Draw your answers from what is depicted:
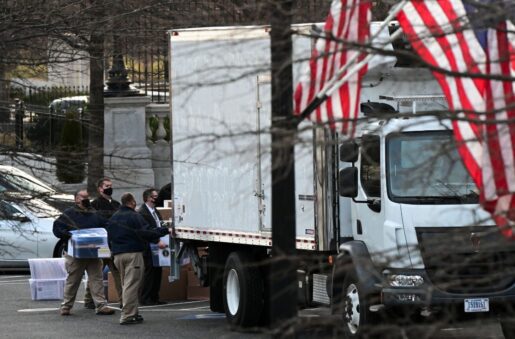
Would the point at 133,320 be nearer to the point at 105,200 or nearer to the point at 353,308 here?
the point at 105,200

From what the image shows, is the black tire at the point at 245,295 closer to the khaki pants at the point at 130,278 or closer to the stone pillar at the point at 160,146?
the khaki pants at the point at 130,278

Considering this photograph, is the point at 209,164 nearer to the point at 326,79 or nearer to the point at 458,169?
the point at 458,169

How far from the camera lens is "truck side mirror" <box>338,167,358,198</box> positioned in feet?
44.7

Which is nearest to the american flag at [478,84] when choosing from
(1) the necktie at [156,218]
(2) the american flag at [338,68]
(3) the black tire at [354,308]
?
(2) the american flag at [338,68]

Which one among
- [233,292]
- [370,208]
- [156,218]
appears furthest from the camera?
[156,218]

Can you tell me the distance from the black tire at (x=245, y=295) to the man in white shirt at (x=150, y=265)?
255 cm

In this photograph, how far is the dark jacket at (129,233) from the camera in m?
16.7

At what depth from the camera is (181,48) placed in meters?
15.8

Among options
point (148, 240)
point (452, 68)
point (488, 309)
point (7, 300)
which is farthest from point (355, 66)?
point (7, 300)

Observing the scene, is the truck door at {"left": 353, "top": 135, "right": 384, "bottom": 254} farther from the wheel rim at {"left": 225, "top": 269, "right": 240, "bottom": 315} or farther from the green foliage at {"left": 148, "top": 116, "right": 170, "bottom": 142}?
the green foliage at {"left": 148, "top": 116, "right": 170, "bottom": 142}

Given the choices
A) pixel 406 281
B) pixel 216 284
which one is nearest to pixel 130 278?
pixel 216 284

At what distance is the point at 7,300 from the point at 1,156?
34.1 ft

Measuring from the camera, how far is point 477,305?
13.1 metres

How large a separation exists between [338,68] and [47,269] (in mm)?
14682
